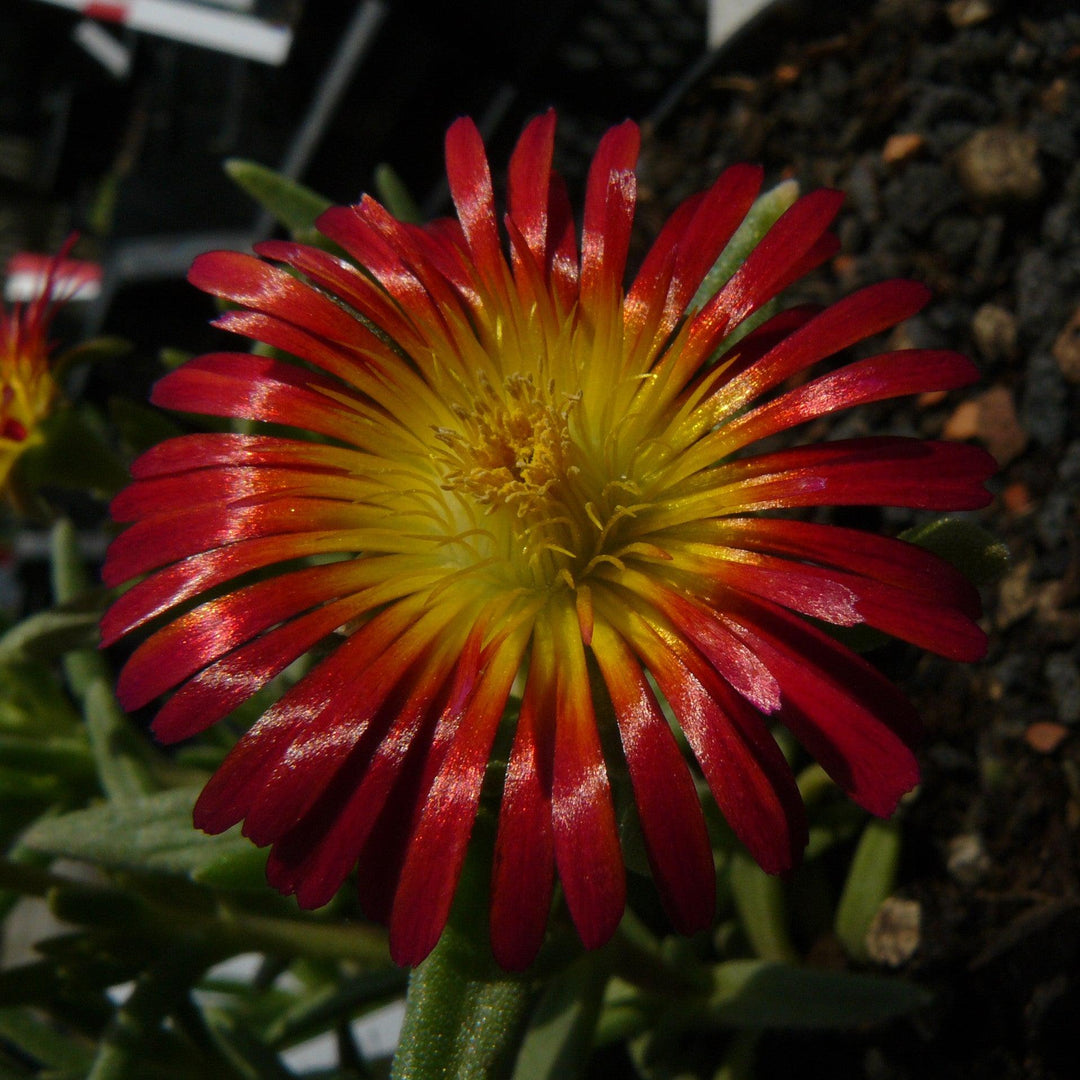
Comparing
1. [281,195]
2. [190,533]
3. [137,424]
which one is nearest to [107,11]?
[281,195]

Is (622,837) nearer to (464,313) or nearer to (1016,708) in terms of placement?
(464,313)

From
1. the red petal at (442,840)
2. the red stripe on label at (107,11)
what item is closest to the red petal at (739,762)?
the red petal at (442,840)

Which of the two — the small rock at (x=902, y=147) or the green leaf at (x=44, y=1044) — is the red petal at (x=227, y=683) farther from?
the small rock at (x=902, y=147)

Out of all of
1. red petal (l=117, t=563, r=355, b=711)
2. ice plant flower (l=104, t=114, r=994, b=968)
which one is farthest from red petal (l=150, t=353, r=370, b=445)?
red petal (l=117, t=563, r=355, b=711)

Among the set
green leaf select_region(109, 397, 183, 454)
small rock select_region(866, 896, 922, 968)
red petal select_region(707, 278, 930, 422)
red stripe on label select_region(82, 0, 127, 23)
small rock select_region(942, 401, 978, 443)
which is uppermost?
red stripe on label select_region(82, 0, 127, 23)

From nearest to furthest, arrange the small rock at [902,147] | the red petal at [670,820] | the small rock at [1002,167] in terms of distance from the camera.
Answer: the red petal at [670,820], the small rock at [1002,167], the small rock at [902,147]

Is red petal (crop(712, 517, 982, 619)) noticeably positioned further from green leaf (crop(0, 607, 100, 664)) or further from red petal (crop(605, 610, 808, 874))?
green leaf (crop(0, 607, 100, 664))
